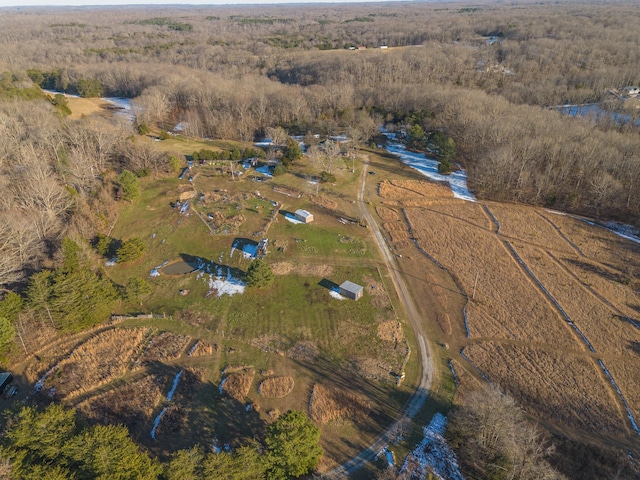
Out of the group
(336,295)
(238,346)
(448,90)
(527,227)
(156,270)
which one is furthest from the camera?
(448,90)

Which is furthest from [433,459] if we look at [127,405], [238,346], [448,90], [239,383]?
[448,90]

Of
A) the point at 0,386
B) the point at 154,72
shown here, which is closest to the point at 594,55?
the point at 154,72

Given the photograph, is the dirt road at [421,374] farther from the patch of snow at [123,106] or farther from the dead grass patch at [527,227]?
the patch of snow at [123,106]

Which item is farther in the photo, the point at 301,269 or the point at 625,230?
the point at 625,230

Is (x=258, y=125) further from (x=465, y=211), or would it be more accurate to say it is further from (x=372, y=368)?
(x=372, y=368)

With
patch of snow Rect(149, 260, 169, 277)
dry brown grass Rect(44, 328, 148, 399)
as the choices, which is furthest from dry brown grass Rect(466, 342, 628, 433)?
patch of snow Rect(149, 260, 169, 277)
